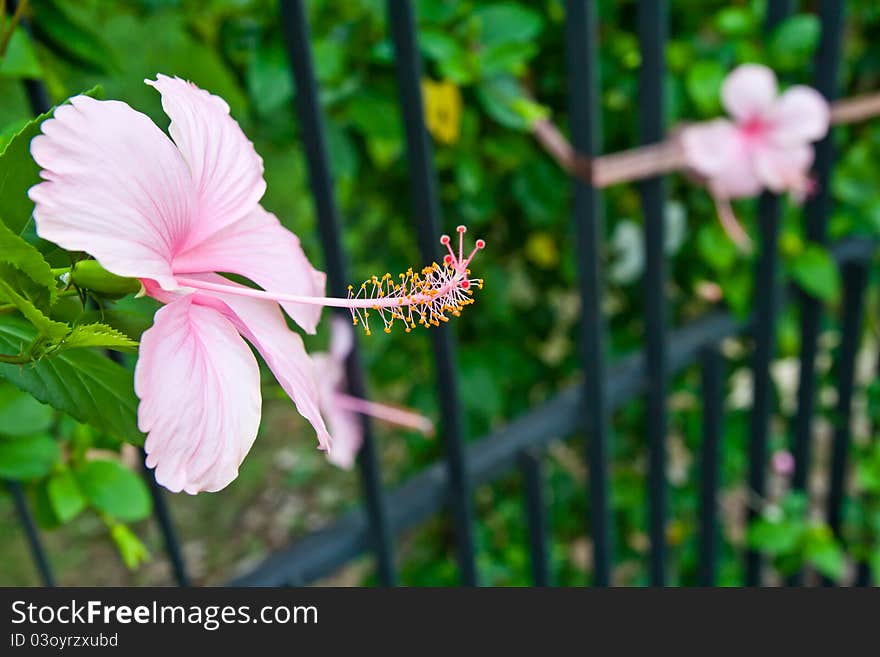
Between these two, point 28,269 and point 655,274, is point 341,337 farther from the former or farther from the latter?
point 28,269

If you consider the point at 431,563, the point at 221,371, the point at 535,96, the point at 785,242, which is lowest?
the point at 221,371

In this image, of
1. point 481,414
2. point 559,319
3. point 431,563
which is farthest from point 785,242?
point 431,563

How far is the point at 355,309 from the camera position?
0.41 meters

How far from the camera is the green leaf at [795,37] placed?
1.34m

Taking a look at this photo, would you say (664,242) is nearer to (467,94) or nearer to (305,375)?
(467,94)

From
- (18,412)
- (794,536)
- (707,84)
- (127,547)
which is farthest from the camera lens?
(794,536)

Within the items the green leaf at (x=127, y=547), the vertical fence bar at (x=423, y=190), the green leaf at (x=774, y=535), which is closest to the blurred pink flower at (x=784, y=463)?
the green leaf at (x=774, y=535)

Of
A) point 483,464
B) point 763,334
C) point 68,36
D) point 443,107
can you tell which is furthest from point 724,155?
point 68,36

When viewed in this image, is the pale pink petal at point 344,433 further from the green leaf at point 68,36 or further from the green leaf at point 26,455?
the green leaf at point 68,36

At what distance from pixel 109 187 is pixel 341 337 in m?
0.68

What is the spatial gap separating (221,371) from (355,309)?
0.08 meters

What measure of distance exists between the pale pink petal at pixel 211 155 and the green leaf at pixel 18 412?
0.35m

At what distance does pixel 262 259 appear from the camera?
42cm

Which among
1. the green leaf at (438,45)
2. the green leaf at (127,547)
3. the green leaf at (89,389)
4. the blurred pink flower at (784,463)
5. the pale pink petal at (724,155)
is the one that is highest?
the green leaf at (438,45)
